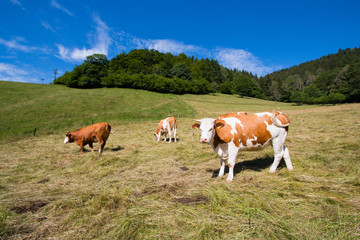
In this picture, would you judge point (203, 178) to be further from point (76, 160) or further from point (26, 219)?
point (76, 160)

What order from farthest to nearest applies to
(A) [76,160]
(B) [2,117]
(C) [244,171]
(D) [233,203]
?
(B) [2,117]
(A) [76,160]
(C) [244,171]
(D) [233,203]

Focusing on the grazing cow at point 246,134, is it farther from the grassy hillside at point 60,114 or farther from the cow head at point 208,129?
the grassy hillside at point 60,114

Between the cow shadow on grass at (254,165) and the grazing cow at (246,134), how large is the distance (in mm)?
546

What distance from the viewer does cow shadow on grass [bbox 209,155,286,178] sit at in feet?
17.6

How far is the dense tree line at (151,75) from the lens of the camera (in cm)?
5556

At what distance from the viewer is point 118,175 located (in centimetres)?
591

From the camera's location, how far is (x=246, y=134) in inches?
187

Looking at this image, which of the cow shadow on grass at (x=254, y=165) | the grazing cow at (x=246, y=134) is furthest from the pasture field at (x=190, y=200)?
the grazing cow at (x=246, y=134)

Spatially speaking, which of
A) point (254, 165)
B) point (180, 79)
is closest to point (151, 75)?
point (180, 79)

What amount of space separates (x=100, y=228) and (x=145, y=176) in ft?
8.91

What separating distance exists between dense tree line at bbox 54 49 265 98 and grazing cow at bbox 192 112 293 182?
52.6 metres

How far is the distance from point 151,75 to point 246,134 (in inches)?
2249

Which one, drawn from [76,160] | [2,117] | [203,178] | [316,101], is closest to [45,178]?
[76,160]

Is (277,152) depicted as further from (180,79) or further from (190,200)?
(180,79)
